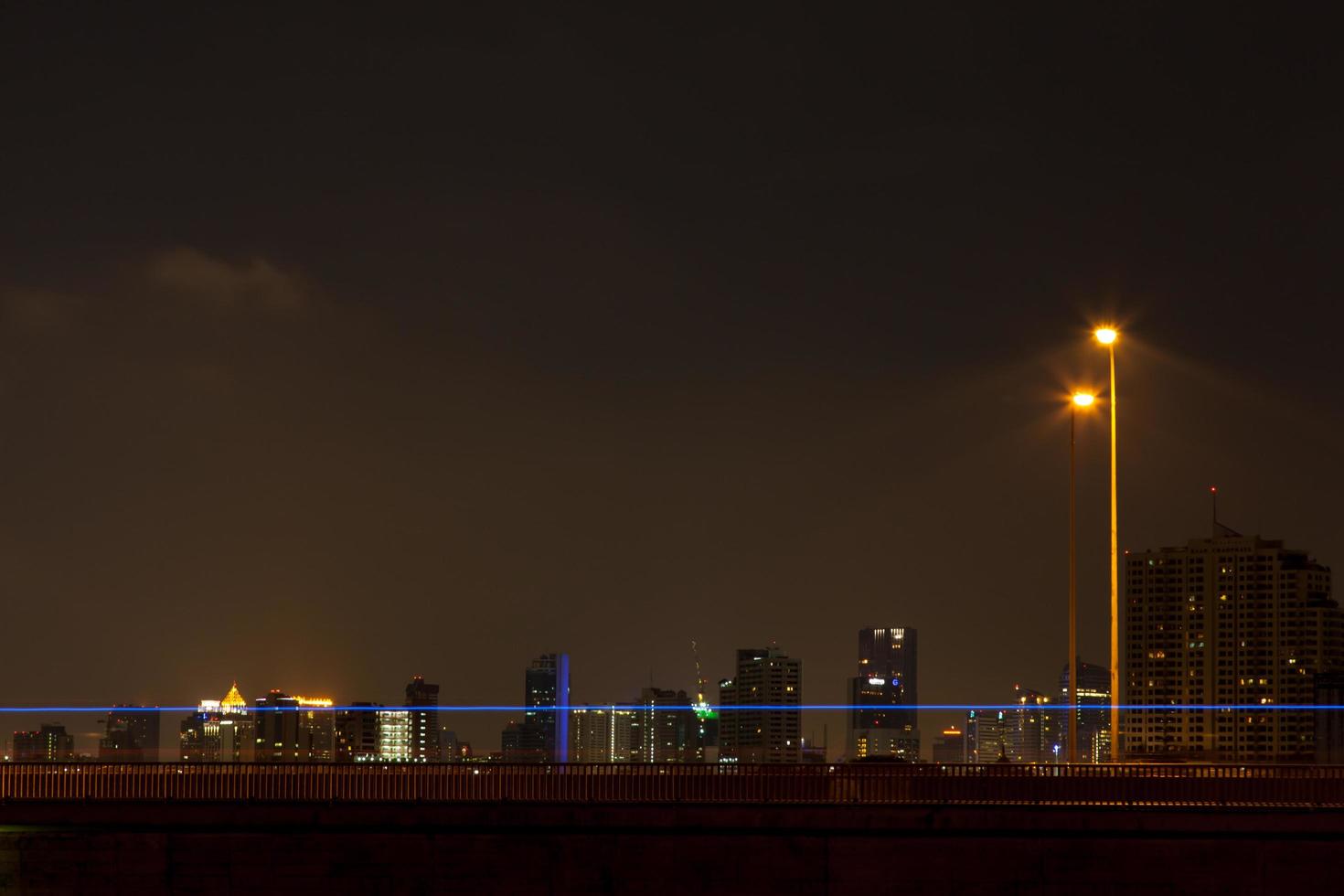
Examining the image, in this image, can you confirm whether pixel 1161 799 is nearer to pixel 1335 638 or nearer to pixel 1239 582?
pixel 1239 582

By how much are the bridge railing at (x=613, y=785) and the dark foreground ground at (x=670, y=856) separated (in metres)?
1.15

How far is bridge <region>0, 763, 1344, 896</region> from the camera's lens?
3725 centimetres

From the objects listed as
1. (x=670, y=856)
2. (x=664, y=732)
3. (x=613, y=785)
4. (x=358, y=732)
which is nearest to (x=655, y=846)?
(x=670, y=856)

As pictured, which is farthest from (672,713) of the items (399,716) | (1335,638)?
(1335,638)

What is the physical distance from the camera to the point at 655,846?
37656 mm

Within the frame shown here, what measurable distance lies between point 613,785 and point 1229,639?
499 feet

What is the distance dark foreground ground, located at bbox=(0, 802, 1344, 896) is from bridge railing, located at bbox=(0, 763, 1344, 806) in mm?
1154

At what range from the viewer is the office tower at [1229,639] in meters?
175

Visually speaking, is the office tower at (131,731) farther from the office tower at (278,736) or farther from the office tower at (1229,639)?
the office tower at (1229,639)

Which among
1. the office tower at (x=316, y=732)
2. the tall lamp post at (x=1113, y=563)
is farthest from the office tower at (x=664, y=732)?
the tall lamp post at (x=1113, y=563)

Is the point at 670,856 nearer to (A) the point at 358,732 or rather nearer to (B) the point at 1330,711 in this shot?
(A) the point at 358,732

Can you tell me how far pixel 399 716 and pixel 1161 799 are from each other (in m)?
96.5

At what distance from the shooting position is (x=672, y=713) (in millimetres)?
179375

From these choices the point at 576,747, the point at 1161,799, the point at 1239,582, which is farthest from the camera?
the point at 1239,582
